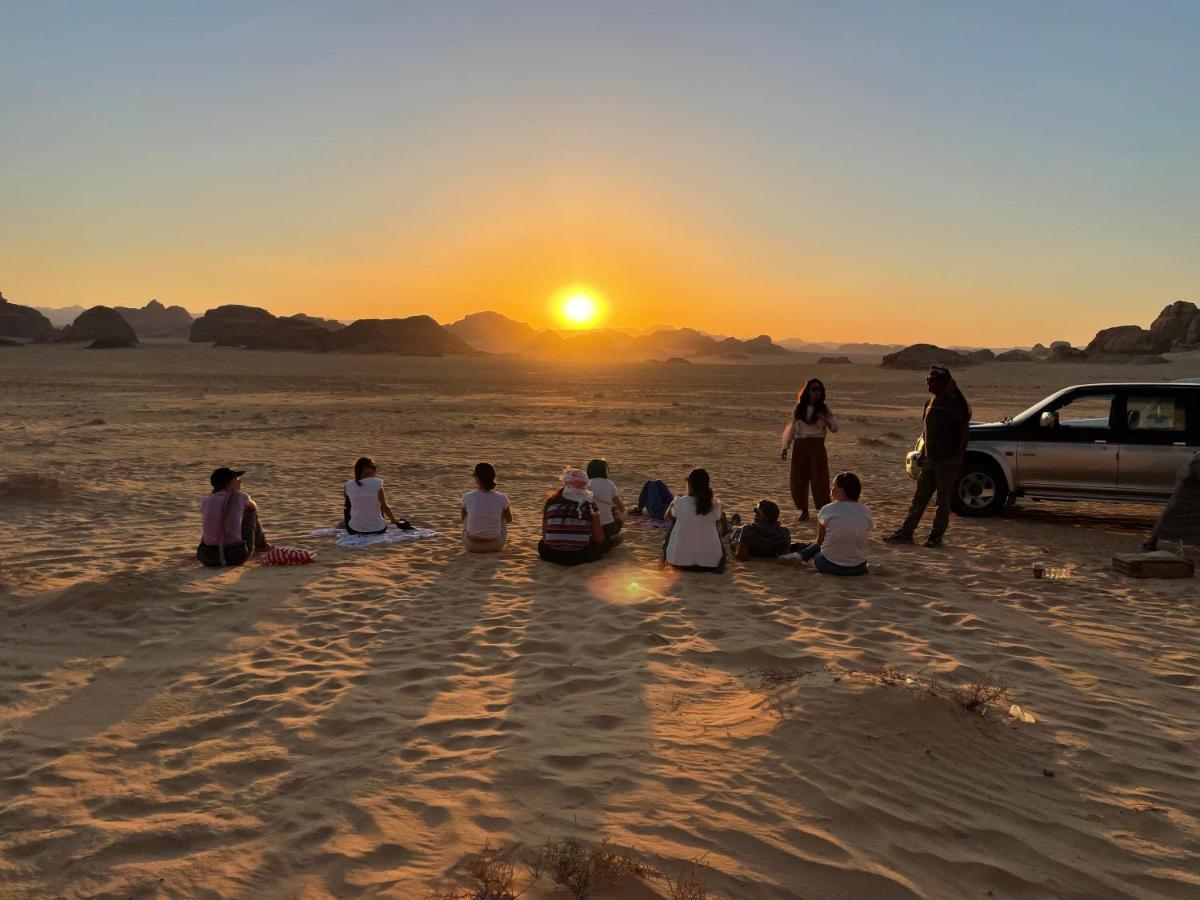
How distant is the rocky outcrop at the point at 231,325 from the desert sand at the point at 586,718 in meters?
111

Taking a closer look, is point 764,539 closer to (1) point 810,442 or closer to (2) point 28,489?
(1) point 810,442

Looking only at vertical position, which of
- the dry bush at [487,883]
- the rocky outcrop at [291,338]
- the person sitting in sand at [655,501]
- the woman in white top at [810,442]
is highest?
the rocky outcrop at [291,338]

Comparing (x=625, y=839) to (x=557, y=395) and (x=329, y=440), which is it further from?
(x=557, y=395)

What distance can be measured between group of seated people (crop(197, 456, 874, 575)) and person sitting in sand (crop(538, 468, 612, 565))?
0.01 metres

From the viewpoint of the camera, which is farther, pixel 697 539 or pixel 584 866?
pixel 697 539

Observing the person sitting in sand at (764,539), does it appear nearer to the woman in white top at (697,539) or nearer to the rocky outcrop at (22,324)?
the woman in white top at (697,539)

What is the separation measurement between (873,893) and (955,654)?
2.96 m

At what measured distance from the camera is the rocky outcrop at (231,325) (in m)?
110

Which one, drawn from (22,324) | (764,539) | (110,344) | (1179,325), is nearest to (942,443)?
(764,539)

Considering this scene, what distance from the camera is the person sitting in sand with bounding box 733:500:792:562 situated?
8180 mm

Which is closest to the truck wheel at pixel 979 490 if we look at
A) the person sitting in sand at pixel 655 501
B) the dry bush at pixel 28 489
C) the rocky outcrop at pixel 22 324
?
the person sitting in sand at pixel 655 501

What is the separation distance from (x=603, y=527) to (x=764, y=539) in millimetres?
1750

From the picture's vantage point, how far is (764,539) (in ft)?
26.9

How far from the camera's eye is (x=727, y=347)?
186m
